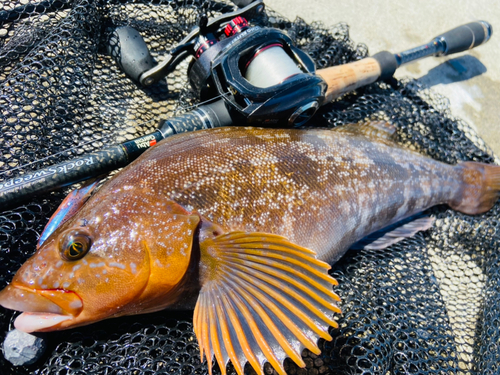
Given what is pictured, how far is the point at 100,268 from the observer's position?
64.1 inches

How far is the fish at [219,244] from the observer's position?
1.62m

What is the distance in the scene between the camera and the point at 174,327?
1977mm

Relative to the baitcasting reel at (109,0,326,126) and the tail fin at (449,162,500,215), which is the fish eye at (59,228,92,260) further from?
the tail fin at (449,162,500,215)

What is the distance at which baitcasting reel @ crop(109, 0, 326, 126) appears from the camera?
2174 millimetres

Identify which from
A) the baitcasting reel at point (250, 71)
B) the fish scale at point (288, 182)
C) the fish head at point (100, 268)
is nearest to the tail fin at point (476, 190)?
the fish scale at point (288, 182)

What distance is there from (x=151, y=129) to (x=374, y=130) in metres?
1.83

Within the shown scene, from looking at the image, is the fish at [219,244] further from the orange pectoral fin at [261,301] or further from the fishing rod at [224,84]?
the fishing rod at [224,84]

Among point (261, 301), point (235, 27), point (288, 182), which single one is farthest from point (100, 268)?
point (235, 27)

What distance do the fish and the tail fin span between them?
106 centimetres

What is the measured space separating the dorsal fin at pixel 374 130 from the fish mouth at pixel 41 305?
2.10 metres

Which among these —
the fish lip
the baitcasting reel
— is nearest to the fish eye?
the fish lip

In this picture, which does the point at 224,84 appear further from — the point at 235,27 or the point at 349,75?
the point at 349,75

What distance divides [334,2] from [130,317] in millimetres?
4166

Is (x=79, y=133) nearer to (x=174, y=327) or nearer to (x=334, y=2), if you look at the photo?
(x=174, y=327)
